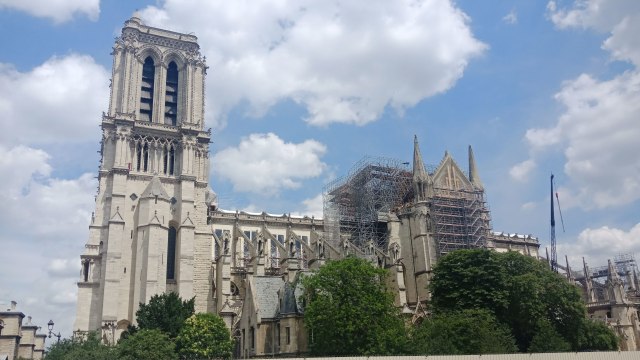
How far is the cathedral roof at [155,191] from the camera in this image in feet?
201

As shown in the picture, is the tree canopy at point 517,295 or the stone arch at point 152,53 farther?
the stone arch at point 152,53

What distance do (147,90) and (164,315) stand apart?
3429 centimetres

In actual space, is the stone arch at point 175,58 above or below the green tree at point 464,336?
above

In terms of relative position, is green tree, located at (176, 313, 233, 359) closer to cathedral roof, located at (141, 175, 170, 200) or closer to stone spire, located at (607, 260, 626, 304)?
cathedral roof, located at (141, 175, 170, 200)

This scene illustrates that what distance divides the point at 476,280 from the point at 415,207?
66.0 ft

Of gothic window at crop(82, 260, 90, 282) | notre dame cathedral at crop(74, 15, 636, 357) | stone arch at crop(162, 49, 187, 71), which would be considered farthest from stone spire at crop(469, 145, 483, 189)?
gothic window at crop(82, 260, 90, 282)

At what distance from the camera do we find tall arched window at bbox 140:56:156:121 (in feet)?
229

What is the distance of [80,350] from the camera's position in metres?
42.3

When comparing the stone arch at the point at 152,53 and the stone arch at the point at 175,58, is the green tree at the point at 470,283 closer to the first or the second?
the stone arch at the point at 175,58

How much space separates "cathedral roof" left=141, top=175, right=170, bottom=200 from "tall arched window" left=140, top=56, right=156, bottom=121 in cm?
1045

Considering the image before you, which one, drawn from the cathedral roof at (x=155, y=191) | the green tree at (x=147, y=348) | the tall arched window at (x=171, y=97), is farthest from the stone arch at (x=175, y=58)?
the green tree at (x=147, y=348)

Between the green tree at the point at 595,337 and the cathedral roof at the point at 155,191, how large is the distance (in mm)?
44989

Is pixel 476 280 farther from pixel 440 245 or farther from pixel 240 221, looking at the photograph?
pixel 240 221

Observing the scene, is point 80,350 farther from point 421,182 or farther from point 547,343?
point 421,182
